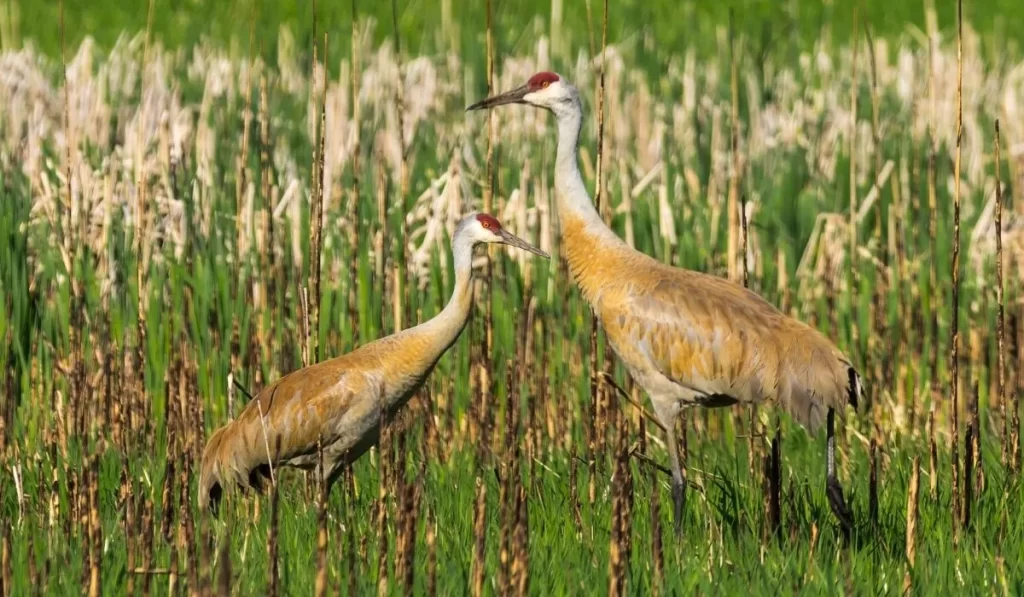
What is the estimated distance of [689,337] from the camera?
539 cm

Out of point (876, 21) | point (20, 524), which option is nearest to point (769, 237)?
point (20, 524)

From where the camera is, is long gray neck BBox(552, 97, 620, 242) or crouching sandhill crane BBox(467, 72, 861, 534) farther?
long gray neck BBox(552, 97, 620, 242)

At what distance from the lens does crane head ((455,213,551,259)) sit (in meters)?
5.63

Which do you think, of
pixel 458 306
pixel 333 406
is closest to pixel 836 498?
pixel 458 306

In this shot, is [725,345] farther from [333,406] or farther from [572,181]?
[333,406]

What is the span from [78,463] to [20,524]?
72 centimetres

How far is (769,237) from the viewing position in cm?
752

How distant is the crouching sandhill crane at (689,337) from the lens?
5133mm

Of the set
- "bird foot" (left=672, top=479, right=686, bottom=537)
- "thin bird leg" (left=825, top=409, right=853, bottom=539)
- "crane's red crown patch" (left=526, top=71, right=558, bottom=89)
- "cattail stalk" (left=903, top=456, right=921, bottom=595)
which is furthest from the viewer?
"crane's red crown patch" (left=526, top=71, right=558, bottom=89)

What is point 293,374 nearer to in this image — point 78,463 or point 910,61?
point 78,463

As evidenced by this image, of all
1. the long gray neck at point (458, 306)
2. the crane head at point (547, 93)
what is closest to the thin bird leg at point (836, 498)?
the long gray neck at point (458, 306)

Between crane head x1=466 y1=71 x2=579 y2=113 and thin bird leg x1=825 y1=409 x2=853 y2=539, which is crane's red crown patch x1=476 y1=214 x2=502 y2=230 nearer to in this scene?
crane head x1=466 y1=71 x2=579 y2=113

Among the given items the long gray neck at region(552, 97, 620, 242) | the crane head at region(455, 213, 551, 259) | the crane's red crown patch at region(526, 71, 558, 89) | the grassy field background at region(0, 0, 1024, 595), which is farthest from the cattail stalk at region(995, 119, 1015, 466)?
the crane's red crown patch at region(526, 71, 558, 89)

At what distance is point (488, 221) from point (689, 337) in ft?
2.58
